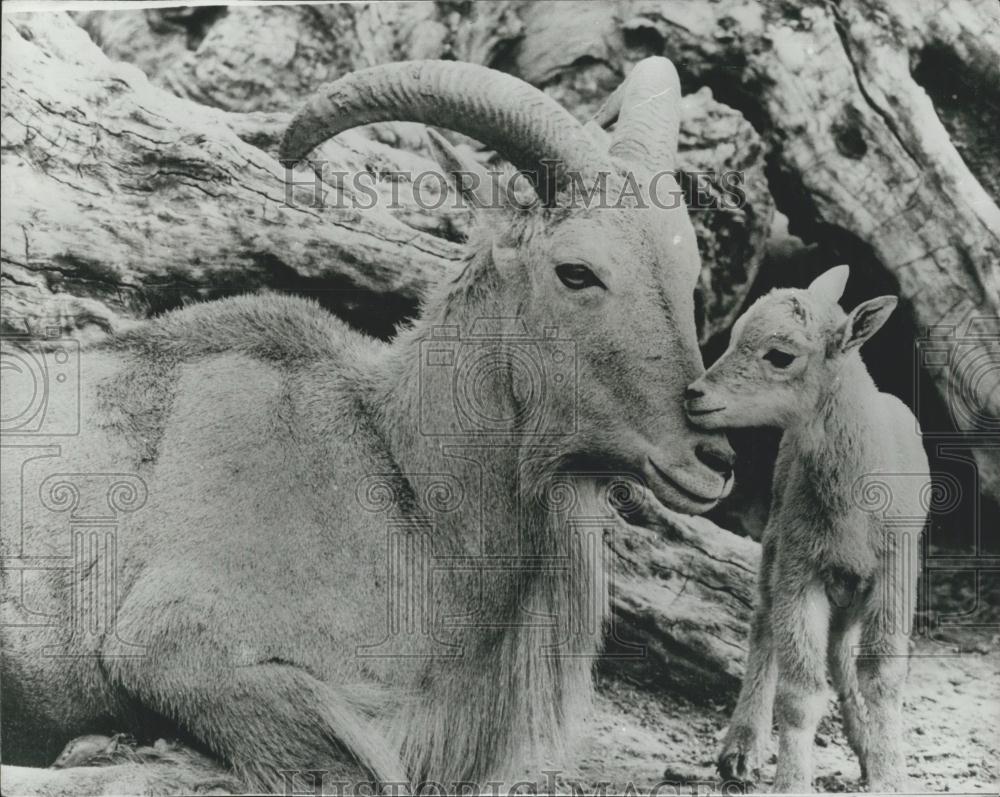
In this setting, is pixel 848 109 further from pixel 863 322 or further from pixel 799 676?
pixel 799 676

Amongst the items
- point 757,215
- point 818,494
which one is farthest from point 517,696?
point 757,215

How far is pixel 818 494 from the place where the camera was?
5152 millimetres

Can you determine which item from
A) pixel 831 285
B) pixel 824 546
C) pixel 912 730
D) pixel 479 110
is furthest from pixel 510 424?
pixel 912 730

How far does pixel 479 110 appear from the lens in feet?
16.1

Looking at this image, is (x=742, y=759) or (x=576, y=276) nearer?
(x=576, y=276)

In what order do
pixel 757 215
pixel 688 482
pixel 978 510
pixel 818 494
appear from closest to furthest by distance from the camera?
pixel 688 482 < pixel 818 494 < pixel 978 510 < pixel 757 215

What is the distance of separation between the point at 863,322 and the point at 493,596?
1.77 meters

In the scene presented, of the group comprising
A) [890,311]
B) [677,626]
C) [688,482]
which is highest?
[890,311]

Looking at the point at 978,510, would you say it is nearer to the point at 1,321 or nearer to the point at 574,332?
the point at 574,332

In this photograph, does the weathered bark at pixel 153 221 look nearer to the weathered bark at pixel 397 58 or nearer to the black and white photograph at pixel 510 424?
the black and white photograph at pixel 510 424

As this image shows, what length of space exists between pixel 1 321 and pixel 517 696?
2.68m

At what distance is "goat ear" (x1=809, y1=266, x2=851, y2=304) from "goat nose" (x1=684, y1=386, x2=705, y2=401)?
2.50 feet

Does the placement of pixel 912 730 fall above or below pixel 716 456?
below

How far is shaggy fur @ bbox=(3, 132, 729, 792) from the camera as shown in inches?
194
